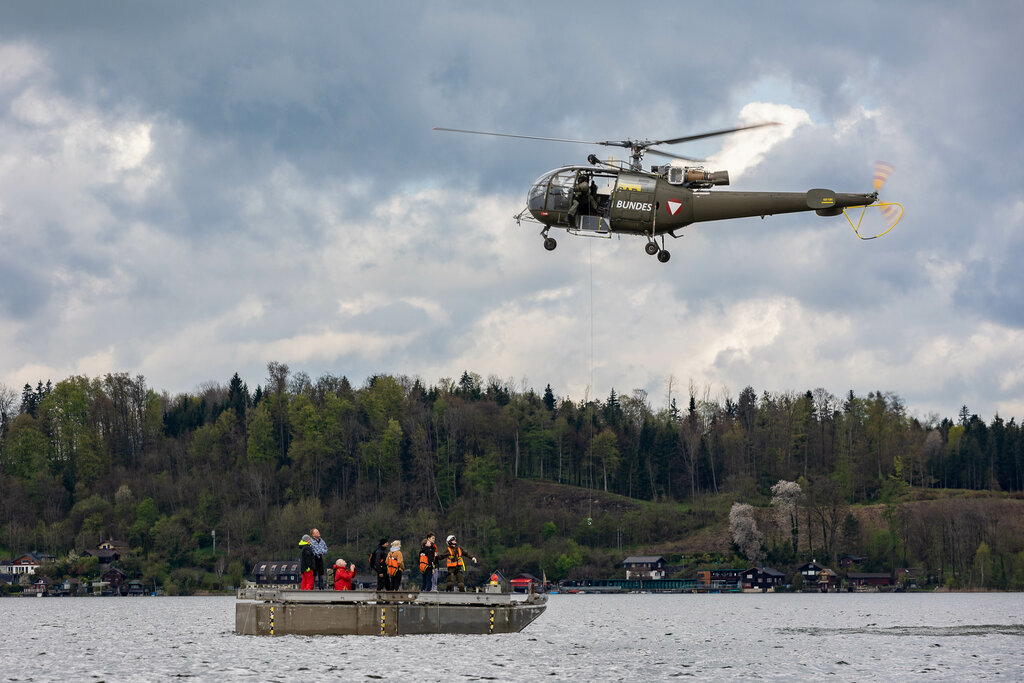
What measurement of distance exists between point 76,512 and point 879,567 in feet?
414

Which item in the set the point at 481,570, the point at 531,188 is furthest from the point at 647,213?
the point at 481,570

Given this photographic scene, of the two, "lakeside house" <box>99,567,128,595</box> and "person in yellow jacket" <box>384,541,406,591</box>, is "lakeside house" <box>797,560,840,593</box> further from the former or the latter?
"person in yellow jacket" <box>384,541,406,591</box>

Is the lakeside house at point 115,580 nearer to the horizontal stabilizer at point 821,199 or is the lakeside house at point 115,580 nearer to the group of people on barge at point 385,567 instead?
the group of people on barge at point 385,567

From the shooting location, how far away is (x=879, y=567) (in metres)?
172

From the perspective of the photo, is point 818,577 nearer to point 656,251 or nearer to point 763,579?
point 763,579

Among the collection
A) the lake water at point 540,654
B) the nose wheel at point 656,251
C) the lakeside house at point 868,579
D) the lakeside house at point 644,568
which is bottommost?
the lake water at point 540,654

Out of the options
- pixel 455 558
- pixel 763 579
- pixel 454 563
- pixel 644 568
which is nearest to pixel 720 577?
pixel 763 579

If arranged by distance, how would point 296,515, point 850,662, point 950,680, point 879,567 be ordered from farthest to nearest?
point 296,515 < point 879,567 < point 850,662 < point 950,680

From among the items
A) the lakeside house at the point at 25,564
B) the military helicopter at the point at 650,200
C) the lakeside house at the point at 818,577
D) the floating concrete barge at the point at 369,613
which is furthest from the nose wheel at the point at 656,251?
the lakeside house at the point at 25,564

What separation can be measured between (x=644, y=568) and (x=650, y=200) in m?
141

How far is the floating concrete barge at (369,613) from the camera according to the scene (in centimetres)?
4212

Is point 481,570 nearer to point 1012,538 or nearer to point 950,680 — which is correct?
point 1012,538

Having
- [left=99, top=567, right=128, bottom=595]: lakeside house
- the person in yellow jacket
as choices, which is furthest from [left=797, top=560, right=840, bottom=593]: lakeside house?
the person in yellow jacket

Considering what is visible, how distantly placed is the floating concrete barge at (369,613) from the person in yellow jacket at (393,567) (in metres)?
0.52
